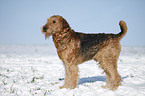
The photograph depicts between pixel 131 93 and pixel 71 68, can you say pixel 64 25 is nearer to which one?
pixel 71 68

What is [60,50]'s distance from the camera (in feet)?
16.7

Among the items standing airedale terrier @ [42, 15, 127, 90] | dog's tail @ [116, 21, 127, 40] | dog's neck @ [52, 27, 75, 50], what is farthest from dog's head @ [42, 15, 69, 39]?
dog's tail @ [116, 21, 127, 40]

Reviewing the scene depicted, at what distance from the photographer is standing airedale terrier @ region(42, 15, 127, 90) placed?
5.02 m

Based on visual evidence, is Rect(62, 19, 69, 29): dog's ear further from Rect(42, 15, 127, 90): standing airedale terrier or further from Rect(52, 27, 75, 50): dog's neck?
Rect(52, 27, 75, 50): dog's neck

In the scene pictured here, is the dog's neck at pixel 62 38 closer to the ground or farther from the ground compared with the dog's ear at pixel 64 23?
closer to the ground

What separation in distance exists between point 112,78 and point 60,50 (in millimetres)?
2137

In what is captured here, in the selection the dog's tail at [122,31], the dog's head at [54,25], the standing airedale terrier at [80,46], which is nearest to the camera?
the dog's head at [54,25]

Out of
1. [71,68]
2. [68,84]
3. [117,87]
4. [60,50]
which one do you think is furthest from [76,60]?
[117,87]

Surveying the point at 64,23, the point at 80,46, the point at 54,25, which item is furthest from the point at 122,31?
the point at 54,25

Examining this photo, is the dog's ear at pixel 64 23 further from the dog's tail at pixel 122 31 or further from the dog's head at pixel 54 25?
the dog's tail at pixel 122 31

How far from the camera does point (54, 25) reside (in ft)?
16.3

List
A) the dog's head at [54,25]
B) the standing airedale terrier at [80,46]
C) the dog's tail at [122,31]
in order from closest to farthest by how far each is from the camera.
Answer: the dog's head at [54,25] < the standing airedale terrier at [80,46] < the dog's tail at [122,31]

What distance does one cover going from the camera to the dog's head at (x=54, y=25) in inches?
192

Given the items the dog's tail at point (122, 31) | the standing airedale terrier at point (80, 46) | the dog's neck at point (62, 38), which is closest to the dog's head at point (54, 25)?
the standing airedale terrier at point (80, 46)
